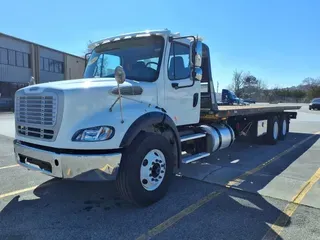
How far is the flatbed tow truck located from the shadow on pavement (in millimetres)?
351

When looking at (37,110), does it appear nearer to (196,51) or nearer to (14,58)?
(196,51)

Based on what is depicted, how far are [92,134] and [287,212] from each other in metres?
2.82

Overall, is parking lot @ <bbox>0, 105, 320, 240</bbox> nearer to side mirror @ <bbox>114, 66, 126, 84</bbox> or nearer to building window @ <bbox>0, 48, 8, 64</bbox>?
side mirror @ <bbox>114, 66, 126, 84</bbox>

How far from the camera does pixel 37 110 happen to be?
3.95m

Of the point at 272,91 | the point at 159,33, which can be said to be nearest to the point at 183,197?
the point at 159,33

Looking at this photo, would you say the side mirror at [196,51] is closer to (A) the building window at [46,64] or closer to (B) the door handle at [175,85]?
(B) the door handle at [175,85]

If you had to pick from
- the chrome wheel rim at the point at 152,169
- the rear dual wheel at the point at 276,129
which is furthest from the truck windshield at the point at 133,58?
the rear dual wheel at the point at 276,129

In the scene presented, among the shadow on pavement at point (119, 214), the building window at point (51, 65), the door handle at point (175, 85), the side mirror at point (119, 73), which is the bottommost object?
the shadow on pavement at point (119, 214)

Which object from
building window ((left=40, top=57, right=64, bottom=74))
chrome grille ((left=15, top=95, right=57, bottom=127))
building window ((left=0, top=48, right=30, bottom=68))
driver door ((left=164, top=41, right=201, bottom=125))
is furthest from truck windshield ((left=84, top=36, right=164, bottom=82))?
building window ((left=40, top=57, right=64, bottom=74))

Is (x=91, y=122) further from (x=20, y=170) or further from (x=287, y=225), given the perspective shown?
(x=20, y=170)

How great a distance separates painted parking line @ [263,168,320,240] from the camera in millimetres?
3365

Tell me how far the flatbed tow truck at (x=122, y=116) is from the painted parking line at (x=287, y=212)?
1.61m

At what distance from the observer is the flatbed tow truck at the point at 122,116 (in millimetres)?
3633

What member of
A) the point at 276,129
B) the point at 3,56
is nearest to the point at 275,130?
the point at 276,129
